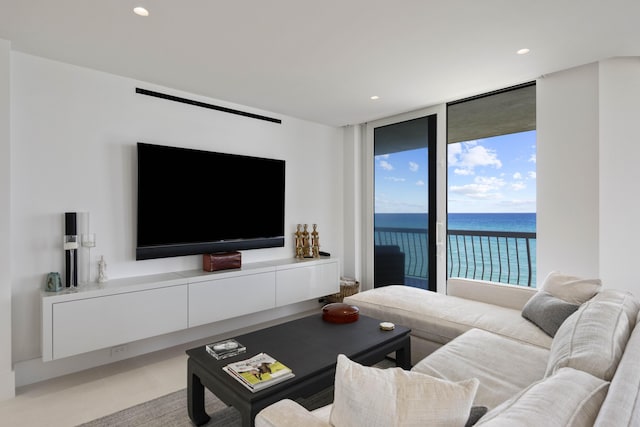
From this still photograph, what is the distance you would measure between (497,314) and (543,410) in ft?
6.43

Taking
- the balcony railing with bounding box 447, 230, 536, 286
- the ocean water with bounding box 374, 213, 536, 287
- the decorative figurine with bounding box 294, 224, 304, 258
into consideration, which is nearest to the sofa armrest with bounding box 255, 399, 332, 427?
the decorative figurine with bounding box 294, 224, 304, 258

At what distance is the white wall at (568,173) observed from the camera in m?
2.86

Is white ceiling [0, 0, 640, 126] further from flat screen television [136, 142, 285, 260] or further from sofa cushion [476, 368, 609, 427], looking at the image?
sofa cushion [476, 368, 609, 427]

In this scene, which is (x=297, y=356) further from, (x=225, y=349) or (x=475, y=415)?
(x=475, y=415)

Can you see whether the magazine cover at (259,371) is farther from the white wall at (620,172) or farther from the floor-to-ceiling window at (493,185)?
the floor-to-ceiling window at (493,185)

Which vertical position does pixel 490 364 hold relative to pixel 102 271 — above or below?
below

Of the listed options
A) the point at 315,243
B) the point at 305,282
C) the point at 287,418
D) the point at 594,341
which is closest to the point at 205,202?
the point at 305,282

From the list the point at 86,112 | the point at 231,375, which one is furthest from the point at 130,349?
the point at 86,112

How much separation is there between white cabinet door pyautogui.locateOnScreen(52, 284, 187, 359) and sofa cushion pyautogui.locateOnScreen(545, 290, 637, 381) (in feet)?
8.88

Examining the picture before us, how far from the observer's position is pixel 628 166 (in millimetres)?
2777

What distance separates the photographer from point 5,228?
2430 millimetres

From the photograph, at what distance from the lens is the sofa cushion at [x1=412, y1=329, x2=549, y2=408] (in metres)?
1.66

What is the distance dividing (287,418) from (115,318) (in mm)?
2159

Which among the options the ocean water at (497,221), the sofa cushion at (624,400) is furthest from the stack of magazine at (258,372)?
the ocean water at (497,221)
